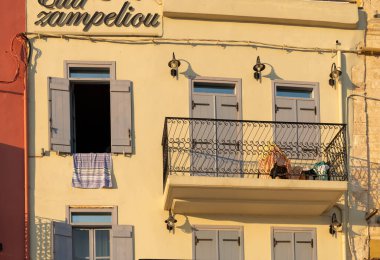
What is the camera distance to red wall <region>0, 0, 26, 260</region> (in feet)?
82.9

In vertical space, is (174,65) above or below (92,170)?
above

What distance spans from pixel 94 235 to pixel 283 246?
356 cm

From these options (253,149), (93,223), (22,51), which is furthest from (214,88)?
(22,51)

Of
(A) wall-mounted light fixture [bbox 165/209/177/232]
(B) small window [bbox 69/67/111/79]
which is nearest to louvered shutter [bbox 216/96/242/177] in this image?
(A) wall-mounted light fixture [bbox 165/209/177/232]

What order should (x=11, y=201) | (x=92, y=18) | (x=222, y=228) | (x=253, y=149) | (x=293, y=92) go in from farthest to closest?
(x=293, y=92)
(x=92, y=18)
(x=253, y=149)
(x=222, y=228)
(x=11, y=201)

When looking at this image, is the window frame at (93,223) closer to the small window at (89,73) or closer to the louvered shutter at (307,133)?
the small window at (89,73)

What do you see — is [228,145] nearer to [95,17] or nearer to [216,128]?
[216,128]

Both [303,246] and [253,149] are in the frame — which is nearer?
[303,246]

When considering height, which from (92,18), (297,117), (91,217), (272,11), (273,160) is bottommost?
(91,217)

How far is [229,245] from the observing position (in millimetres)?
25953

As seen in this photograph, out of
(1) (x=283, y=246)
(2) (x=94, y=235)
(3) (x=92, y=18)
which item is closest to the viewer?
(2) (x=94, y=235)

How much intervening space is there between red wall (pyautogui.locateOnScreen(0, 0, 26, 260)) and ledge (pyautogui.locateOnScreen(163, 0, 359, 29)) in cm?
304

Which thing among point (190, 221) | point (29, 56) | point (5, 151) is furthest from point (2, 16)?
point (190, 221)

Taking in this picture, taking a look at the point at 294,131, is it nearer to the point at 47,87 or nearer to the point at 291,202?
the point at 291,202
